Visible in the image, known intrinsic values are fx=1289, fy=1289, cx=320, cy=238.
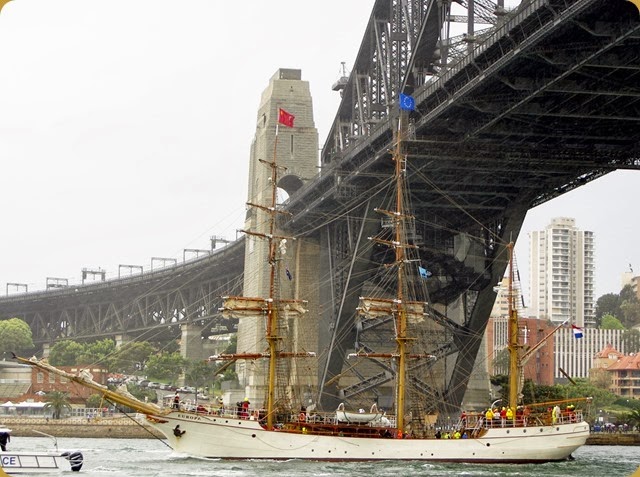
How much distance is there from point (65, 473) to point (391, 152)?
22.4 metres

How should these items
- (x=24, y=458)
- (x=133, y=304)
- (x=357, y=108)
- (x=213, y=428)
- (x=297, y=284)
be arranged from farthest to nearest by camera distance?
1. (x=133, y=304)
2. (x=297, y=284)
3. (x=357, y=108)
4. (x=213, y=428)
5. (x=24, y=458)

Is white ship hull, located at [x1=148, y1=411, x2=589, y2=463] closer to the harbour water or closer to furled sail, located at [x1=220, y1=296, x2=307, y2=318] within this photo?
the harbour water

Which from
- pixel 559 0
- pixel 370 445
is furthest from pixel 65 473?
pixel 559 0

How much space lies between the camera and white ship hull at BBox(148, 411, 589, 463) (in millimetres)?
49375

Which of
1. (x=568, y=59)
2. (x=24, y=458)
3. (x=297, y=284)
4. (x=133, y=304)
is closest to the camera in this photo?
(x=24, y=458)

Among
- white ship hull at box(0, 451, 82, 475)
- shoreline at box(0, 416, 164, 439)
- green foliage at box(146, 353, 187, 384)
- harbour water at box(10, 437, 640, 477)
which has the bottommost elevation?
shoreline at box(0, 416, 164, 439)

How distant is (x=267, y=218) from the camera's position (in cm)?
8006

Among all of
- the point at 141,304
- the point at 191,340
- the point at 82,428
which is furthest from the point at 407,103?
the point at 141,304

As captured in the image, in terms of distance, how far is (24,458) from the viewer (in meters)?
39.0

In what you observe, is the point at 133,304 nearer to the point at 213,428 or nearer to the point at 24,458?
the point at 213,428

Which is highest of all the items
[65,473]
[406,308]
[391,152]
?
[391,152]

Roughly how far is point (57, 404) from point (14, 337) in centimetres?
3913

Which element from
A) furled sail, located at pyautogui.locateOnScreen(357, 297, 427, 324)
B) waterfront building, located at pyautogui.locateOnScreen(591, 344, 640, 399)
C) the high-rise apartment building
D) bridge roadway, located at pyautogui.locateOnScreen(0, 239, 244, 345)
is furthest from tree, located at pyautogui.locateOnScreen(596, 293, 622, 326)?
furled sail, located at pyautogui.locateOnScreen(357, 297, 427, 324)

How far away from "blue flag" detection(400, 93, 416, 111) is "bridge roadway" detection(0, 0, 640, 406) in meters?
0.29
